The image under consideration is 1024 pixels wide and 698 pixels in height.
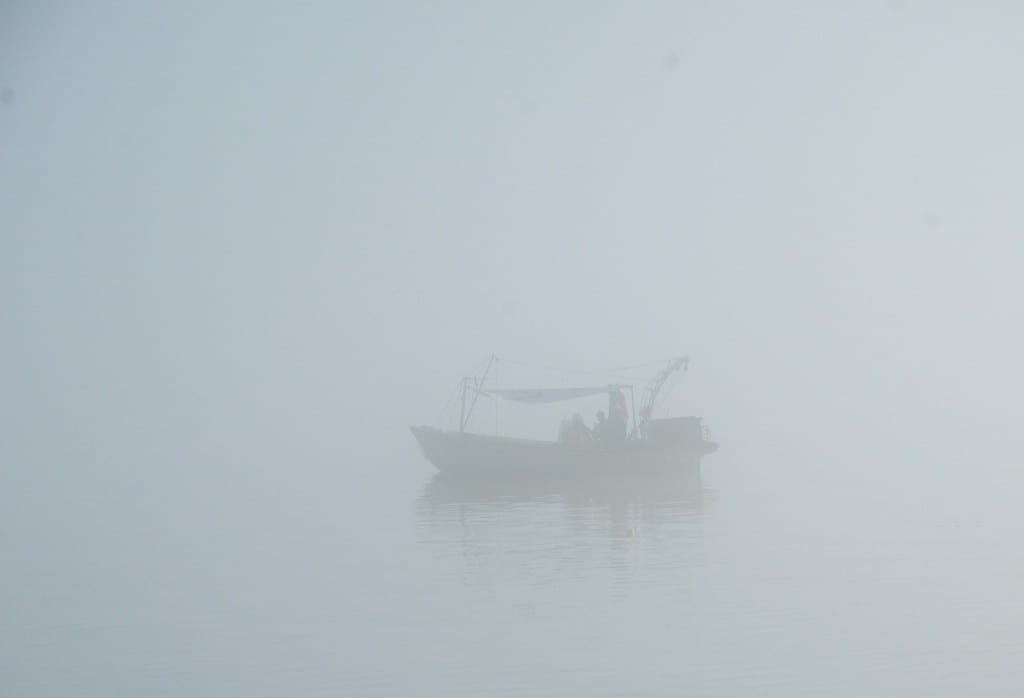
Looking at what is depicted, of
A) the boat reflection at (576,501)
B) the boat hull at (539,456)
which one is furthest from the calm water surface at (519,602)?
the boat hull at (539,456)

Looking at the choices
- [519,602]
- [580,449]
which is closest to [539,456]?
[580,449]

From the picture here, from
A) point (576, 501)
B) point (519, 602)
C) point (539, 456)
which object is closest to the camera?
point (519, 602)

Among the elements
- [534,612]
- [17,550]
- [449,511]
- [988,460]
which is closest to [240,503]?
[449,511]

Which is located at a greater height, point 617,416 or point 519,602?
point 617,416

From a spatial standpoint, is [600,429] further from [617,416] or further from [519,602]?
[519,602]

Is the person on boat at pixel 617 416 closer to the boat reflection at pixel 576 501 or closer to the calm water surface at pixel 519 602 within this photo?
the boat reflection at pixel 576 501

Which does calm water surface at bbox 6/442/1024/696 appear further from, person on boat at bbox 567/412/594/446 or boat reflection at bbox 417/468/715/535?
person on boat at bbox 567/412/594/446

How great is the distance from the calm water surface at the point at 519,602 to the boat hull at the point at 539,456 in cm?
849

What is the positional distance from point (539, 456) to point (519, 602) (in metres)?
25.6

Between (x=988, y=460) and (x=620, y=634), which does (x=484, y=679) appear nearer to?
(x=620, y=634)

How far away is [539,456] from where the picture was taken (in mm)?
43875

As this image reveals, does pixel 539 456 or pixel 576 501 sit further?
pixel 539 456

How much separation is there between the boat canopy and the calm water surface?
41.2ft

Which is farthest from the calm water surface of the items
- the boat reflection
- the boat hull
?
the boat hull
